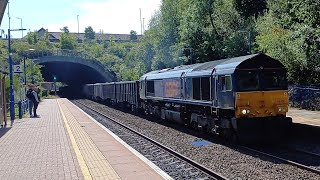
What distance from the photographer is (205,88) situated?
17.2 m

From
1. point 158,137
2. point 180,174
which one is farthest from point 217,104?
point 180,174

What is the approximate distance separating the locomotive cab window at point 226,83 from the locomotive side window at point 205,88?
4.42 ft

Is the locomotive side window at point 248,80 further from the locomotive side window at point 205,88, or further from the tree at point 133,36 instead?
the tree at point 133,36

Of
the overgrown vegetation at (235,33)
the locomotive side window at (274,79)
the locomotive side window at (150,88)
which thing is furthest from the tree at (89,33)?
the locomotive side window at (274,79)

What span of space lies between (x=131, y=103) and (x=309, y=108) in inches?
553

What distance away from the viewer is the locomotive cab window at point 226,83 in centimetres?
1498

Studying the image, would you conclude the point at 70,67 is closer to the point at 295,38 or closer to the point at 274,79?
the point at 295,38

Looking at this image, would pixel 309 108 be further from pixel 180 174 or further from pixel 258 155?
pixel 180 174

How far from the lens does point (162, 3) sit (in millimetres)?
62969

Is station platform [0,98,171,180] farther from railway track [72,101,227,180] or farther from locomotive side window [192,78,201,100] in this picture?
locomotive side window [192,78,201,100]

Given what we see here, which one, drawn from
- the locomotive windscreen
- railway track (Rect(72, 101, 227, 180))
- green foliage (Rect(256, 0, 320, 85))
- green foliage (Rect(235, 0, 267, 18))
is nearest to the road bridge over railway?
green foliage (Rect(235, 0, 267, 18))

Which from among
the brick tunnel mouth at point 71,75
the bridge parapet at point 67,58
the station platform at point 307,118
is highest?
the bridge parapet at point 67,58

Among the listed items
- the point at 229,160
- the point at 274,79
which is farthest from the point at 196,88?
the point at 229,160

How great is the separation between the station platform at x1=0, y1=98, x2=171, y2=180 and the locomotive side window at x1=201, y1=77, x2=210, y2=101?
148 inches
